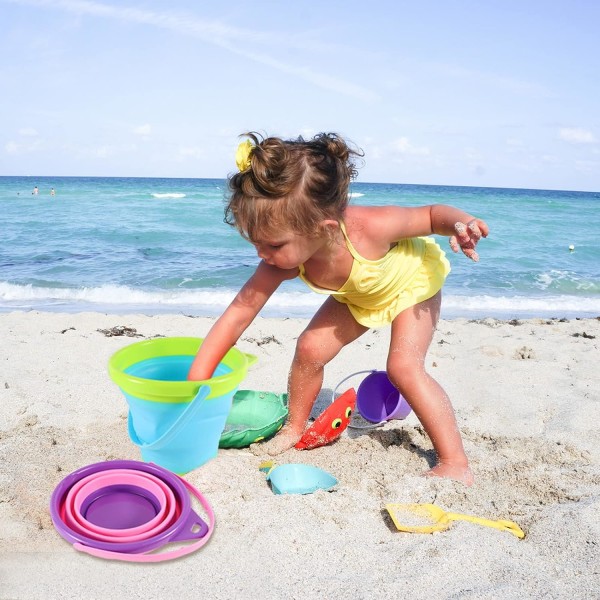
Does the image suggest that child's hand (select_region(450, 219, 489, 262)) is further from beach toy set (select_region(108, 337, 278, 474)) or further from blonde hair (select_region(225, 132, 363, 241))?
beach toy set (select_region(108, 337, 278, 474))

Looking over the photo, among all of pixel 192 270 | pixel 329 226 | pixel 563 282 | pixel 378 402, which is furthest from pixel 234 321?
pixel 563 282

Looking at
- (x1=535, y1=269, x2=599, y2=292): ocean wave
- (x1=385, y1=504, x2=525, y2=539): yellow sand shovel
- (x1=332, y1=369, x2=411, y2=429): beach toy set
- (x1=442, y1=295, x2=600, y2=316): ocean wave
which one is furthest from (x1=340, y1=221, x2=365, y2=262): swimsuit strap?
(x1=535, y1=269, x2=599, y2=292): ocean wave

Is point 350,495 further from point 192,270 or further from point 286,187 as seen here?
point 192,270

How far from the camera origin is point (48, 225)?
1212 cm

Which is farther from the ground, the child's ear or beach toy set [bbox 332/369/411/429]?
the child's ear

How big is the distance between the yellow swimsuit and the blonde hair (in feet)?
0.76

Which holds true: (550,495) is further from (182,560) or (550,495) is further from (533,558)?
(182,560)

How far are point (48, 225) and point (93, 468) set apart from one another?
442 inches

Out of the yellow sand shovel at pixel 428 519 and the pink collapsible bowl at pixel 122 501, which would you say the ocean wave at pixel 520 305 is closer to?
the yellow sand shovel at pixel 428 519

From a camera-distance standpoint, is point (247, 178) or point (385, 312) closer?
point (247, 178)

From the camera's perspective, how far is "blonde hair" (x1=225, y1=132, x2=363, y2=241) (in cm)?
210

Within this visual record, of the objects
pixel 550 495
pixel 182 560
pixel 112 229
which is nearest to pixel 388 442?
pixel 550 495

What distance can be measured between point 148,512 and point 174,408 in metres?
0.35

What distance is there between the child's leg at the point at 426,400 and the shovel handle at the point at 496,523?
33cm
